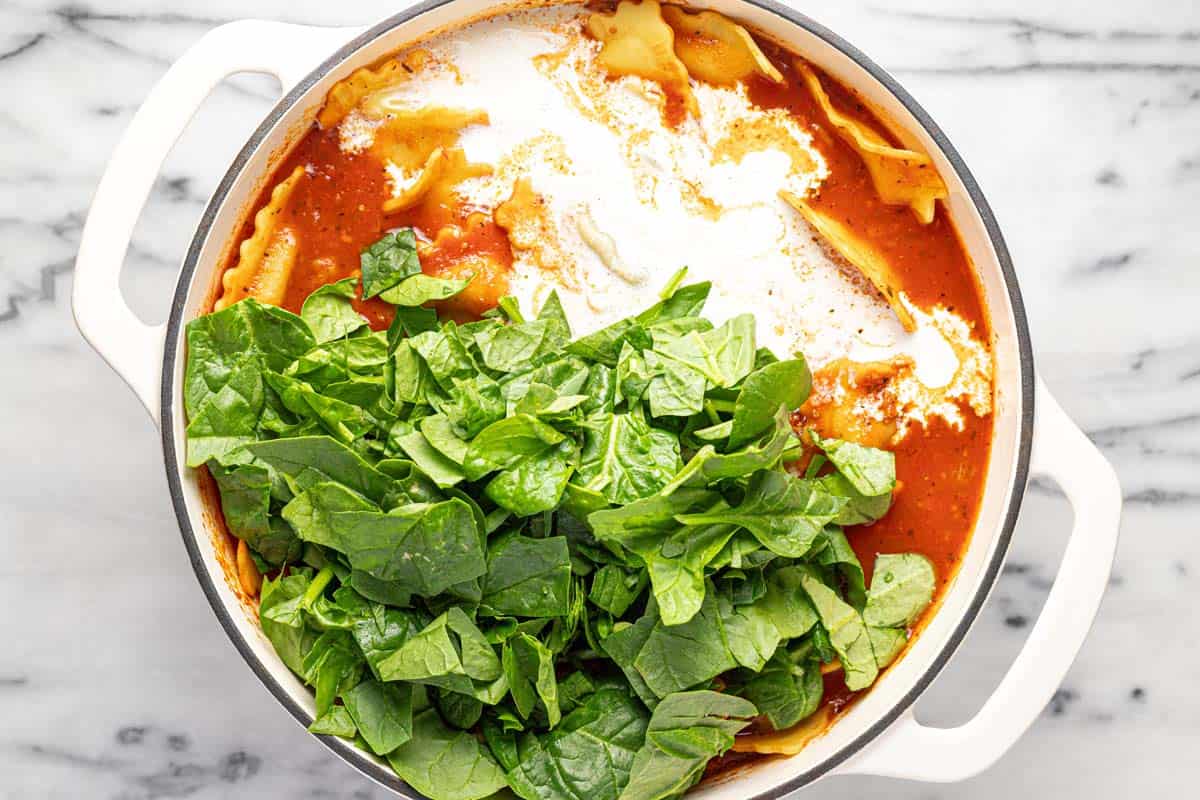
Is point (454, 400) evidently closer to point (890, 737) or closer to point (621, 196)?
point (621, 196)

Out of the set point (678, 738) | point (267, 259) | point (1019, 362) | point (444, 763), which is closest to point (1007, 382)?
point (1019, 362)

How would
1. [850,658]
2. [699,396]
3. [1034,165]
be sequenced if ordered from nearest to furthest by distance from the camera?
[699,396] → [850,658] → [1034,165]

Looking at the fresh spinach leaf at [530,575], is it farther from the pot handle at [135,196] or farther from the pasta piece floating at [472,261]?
the pot handle at [135,196]

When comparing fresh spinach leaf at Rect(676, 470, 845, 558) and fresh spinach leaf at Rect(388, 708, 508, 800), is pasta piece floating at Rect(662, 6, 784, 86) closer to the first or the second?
fresh spinach leaf at Rect(676, 470, 845, 558)

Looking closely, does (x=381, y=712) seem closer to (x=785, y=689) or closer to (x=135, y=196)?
(x=785, y=689)

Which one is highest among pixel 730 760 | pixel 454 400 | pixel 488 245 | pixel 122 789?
pixel 488 245

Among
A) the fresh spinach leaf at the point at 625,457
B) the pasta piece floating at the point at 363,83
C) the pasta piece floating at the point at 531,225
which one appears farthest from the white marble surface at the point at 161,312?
the fresh spinach leaf at the point at 625,457

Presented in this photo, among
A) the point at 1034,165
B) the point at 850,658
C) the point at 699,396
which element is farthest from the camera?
the point at 1034,165

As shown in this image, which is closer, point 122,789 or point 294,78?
point 294,78

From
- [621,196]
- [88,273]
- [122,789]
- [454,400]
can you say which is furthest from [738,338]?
[122,789]
